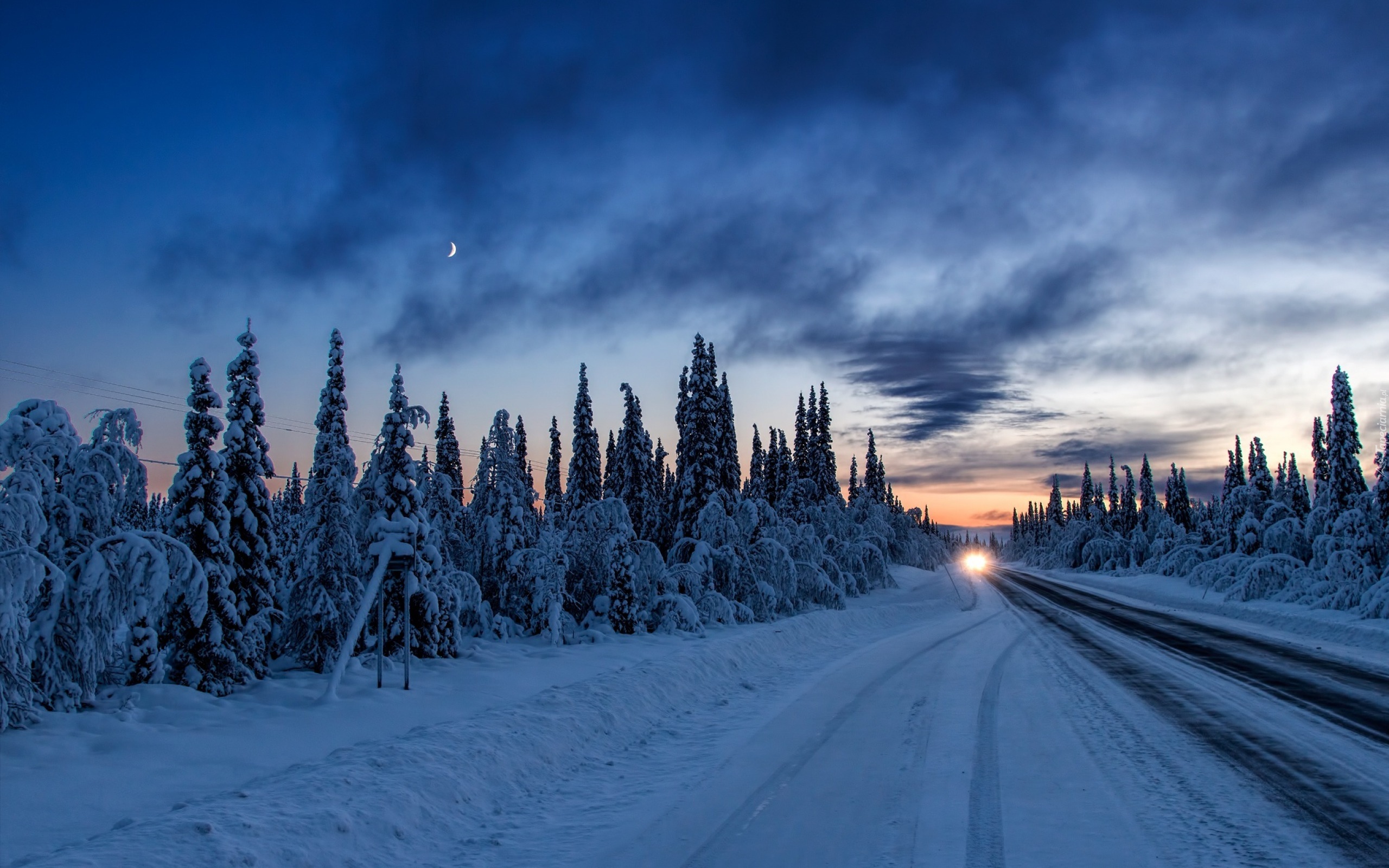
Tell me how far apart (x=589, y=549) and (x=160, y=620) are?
13110mm

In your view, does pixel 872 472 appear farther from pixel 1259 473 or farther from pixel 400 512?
pixel 400 512

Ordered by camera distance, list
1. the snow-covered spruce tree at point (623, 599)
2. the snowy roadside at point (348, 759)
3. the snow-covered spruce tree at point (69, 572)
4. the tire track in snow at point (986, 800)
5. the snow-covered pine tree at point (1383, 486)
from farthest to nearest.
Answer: the snow-covered pine tree at point (1383, 486)
the snow-covered spruce tree at point (623, 599)
the snow-covered spruce tree at point (69, 572)
the snowy roadside at point (348, 759)
the tire track in snow at point (986, 800)

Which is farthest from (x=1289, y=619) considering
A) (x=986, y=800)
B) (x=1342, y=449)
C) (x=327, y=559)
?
(x=327, y=559)

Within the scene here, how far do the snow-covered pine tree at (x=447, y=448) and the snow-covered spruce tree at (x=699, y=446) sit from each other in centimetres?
1146

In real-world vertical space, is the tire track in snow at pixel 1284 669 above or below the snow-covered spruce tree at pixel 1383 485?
below

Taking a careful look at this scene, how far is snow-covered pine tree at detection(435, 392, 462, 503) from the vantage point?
40500 mm

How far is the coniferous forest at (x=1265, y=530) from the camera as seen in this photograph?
1167 inches

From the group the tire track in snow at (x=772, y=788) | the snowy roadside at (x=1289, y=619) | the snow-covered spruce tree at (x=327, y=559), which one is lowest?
the snowy roadside at (x=1289, y=619)

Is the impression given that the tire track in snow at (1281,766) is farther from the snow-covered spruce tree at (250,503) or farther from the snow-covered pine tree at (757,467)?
the snow-covered pine tree at (757,467)

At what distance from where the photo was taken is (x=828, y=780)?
26.8ft

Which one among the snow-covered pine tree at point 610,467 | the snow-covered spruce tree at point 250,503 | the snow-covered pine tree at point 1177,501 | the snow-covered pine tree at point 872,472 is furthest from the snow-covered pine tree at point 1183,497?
the snow-covered spruce tree at point 250,503

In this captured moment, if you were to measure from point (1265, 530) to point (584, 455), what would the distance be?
134 ft

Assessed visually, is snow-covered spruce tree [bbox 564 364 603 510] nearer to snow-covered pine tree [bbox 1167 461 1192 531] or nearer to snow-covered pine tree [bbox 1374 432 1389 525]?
snow-covered pine tree [bbox 1374 432 1389 525]

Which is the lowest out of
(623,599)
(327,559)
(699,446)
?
(623,599)
